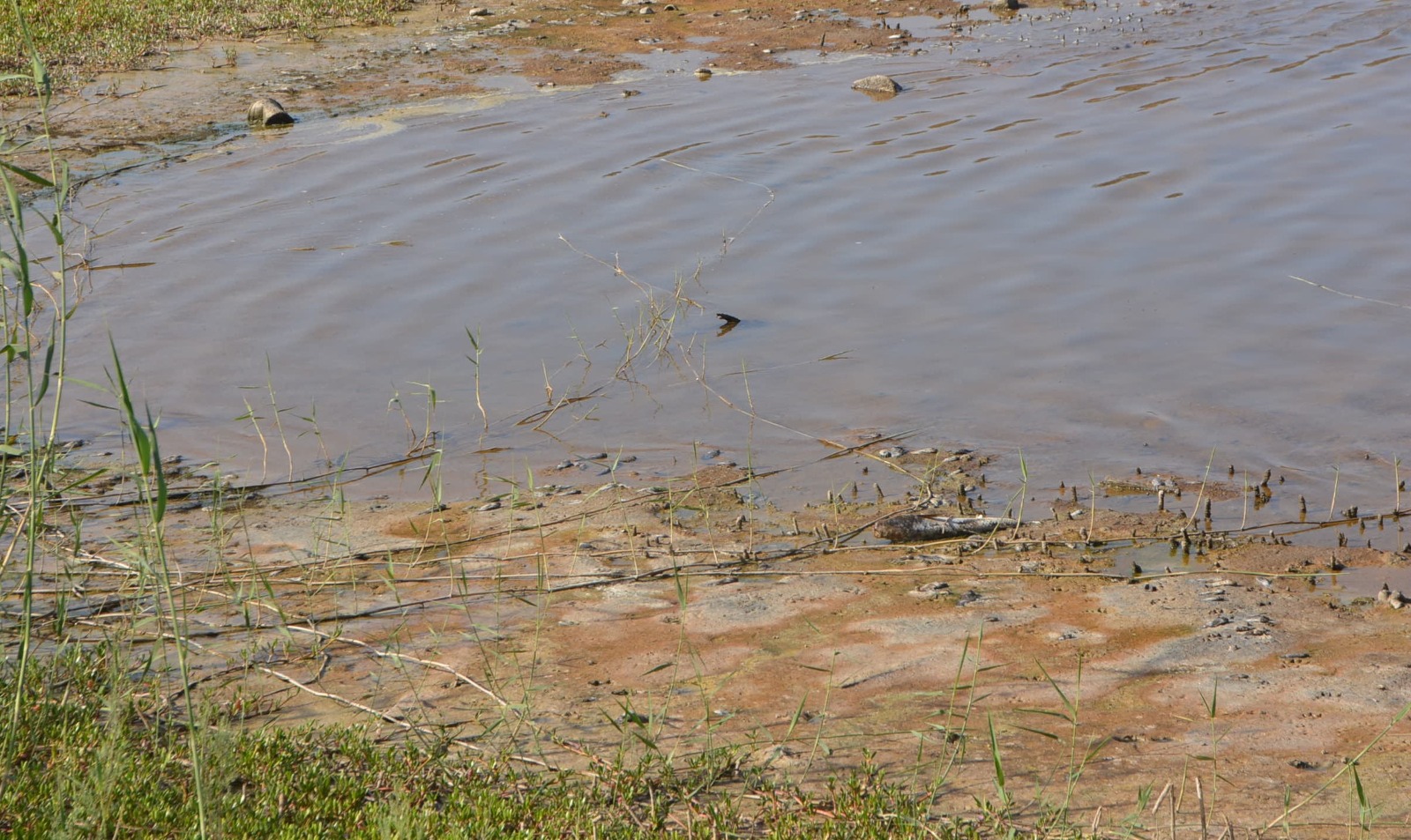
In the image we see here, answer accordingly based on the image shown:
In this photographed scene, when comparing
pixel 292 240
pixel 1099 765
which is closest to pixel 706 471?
pixel 1099 765

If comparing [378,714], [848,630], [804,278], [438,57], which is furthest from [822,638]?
[438,57]

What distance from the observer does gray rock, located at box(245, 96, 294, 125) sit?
12.7 meters

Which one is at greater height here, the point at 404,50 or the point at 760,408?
the point at 404,50

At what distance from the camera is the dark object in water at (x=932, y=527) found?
5.61 metres

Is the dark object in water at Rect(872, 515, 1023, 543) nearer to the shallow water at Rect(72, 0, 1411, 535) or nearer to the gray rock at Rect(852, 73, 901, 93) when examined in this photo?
the shallow water at Rect(72, 0, 1411, 535)

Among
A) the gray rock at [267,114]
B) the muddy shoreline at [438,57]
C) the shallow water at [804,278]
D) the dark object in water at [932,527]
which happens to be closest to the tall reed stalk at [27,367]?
the shallow water at [804,278]

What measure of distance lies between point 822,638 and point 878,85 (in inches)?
405

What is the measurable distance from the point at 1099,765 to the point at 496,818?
1680 mm

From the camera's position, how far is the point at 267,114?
41.5 ft

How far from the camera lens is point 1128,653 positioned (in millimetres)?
4539

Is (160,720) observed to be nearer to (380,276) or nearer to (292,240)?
(380,276)

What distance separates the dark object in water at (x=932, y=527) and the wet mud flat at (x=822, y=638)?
0.06 m

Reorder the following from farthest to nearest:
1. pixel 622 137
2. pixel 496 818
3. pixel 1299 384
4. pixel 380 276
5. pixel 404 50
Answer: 1. pixel 404 50
2. pixel 622 137
3. pixel 380 276
4. pixel 1299 384
5. pixel 496 818

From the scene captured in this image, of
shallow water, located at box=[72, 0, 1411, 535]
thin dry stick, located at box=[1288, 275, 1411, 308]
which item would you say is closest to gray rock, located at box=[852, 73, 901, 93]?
shallow water, located at box=[72, 0, 1411, 535]
